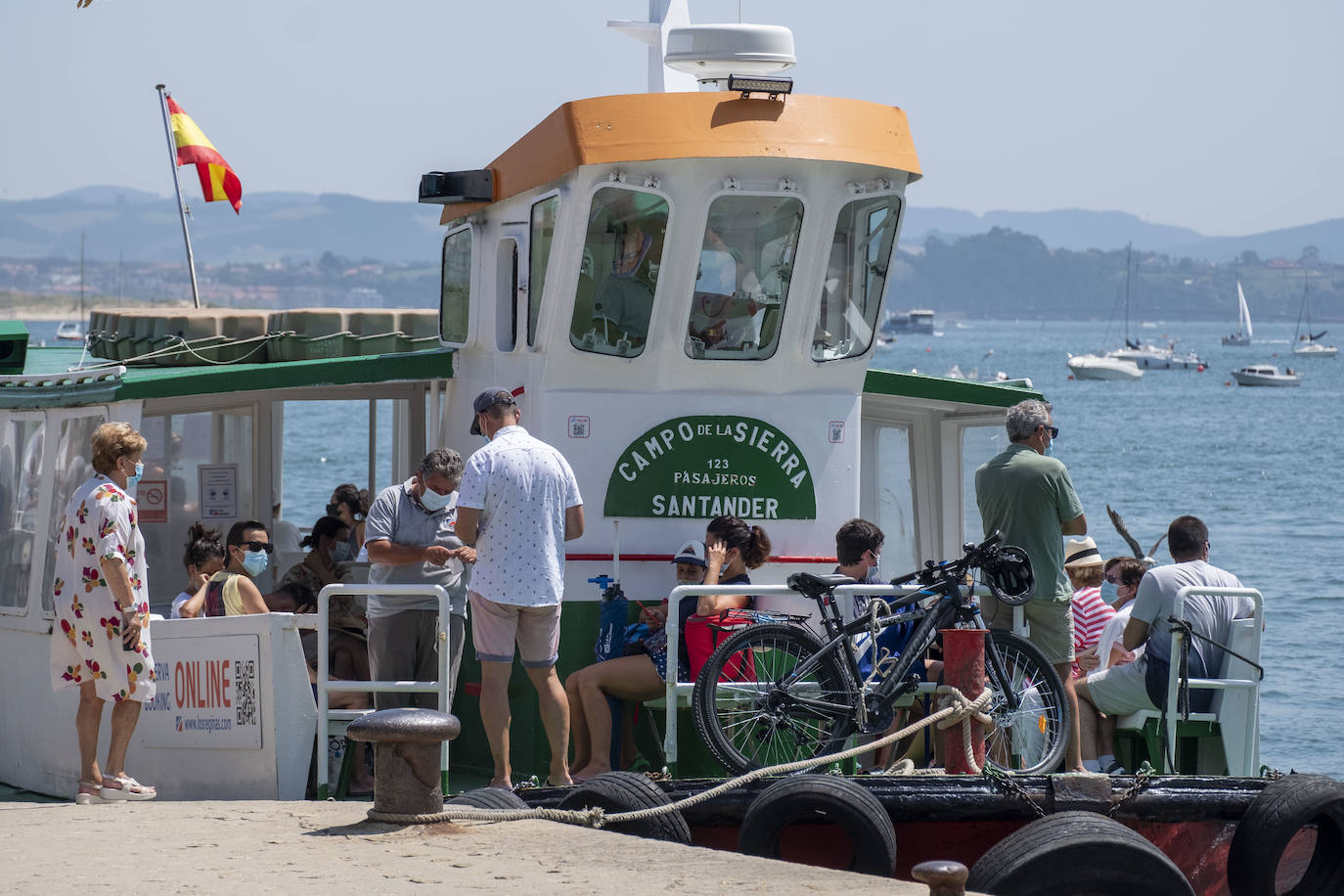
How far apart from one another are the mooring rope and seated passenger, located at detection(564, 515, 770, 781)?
69 centimetres

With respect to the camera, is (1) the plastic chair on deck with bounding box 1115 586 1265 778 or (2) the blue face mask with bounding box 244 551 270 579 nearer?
(1) the plastic chair on deck with bounding box 1115 586 1265 778

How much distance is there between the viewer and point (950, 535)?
11.4 m

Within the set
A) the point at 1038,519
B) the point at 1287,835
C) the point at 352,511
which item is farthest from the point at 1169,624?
the point at 352,511

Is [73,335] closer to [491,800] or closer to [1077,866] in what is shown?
[491,800]

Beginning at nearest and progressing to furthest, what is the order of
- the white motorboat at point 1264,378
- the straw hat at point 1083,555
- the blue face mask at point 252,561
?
1. the blue face mask at point 252,561
2. the straw hat at point 1083,555
3. the white motorboat at point 1264,378

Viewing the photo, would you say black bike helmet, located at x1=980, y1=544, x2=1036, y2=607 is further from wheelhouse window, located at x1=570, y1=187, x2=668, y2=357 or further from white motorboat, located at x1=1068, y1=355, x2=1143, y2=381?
white motorboat, located at x1=1068, y1=355, x2=1143, y2=381

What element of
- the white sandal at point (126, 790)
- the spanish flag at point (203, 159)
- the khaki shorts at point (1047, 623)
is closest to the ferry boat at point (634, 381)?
the white sandal at point (126, 790)

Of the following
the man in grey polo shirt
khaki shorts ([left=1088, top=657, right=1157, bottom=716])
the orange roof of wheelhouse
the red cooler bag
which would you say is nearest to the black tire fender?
the man in grey polo shirt

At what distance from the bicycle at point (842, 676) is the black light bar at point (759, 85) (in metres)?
2.36

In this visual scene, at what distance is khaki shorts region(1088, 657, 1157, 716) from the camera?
28.5 feet

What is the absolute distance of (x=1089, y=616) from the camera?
10.8 m

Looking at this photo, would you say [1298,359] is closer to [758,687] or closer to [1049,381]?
[1049,381]

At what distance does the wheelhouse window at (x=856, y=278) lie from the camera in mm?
8781

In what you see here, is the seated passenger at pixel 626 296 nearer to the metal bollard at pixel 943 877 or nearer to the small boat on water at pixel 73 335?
the metal bollard at pixel 943 877
